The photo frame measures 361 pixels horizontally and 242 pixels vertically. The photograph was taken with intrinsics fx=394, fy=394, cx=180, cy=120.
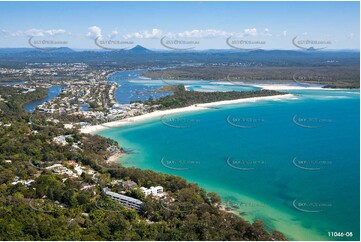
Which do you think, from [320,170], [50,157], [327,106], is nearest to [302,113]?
[327,106]

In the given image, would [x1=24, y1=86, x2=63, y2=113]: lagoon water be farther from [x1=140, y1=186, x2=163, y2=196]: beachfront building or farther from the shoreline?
[x1=140, y1=186, x2=163, y2=196]: beachfront building

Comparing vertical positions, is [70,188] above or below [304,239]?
above

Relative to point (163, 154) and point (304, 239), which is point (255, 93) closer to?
point (163, 154)

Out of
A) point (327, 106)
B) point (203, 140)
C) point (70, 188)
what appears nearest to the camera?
point (70, 188)

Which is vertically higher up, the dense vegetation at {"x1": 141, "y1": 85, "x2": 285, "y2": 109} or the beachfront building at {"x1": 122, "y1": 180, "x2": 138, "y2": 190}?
the beachfront building at {"x1": 122, "y1": 180, "x2": 138, "y2": 190}

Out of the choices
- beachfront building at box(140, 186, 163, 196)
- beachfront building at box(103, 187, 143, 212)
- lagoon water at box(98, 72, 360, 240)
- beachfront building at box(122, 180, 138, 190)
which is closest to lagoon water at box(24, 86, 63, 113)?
lagoon water at box(98, 72, 360, 240)

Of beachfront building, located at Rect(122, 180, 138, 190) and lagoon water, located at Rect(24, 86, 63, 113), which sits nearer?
beachfront building, located at Rect(122, 180, 138, 190)

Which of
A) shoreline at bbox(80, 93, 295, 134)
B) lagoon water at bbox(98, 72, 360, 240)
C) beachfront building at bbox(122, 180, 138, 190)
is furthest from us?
shoreline at bbox(80, 93, 295, 134)
